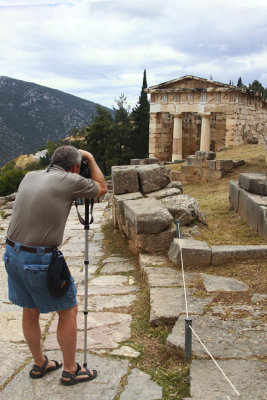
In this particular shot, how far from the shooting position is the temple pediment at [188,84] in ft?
81.0

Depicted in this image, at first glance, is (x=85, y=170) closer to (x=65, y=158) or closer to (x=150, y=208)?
(x=65, y=158)

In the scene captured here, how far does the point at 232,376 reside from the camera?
3.18m

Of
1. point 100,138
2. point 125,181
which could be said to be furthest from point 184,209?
point 100,138

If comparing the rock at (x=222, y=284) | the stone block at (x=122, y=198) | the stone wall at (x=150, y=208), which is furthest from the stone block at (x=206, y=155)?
the rock at (x=222, y=284)

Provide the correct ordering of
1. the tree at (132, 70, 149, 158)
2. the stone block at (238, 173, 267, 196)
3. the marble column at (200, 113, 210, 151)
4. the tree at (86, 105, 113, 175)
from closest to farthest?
the stone block at (238, 173, 267, 196) < the marble column at (200, 113, 210, 151) < the tree at (132, 70, 149, 158) < the tree at (86, 105, 113, 175)

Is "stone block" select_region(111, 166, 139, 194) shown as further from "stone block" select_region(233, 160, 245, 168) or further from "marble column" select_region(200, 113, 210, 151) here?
"marble column" select_region(200, 113, 210, 151)

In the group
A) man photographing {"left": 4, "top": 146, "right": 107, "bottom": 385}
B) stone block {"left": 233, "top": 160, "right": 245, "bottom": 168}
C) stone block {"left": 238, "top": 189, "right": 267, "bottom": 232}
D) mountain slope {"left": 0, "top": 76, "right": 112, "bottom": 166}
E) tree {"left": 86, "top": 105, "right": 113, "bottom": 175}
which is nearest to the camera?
man photographing {"left": 4, "top": 146, "right": 107, "bottom": 385}

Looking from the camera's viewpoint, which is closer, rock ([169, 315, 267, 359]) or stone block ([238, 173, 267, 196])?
rock ([169, 315, 267, 359])

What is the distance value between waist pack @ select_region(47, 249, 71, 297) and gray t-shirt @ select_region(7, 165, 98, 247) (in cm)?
14

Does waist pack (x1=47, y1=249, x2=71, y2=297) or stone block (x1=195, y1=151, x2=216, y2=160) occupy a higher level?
stone block (x1=195, y1=151, x2=216, y2=160)

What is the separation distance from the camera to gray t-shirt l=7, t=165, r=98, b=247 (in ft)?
10.8

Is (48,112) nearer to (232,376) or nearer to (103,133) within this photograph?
(103,133)

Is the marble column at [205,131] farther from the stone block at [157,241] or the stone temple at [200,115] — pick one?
the stone block at [157,241]

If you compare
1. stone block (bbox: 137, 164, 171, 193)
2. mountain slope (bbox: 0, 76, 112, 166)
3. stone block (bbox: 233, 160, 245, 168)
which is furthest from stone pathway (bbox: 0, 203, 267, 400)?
mountain slope (bbox: 0, 76, 112, 166)
